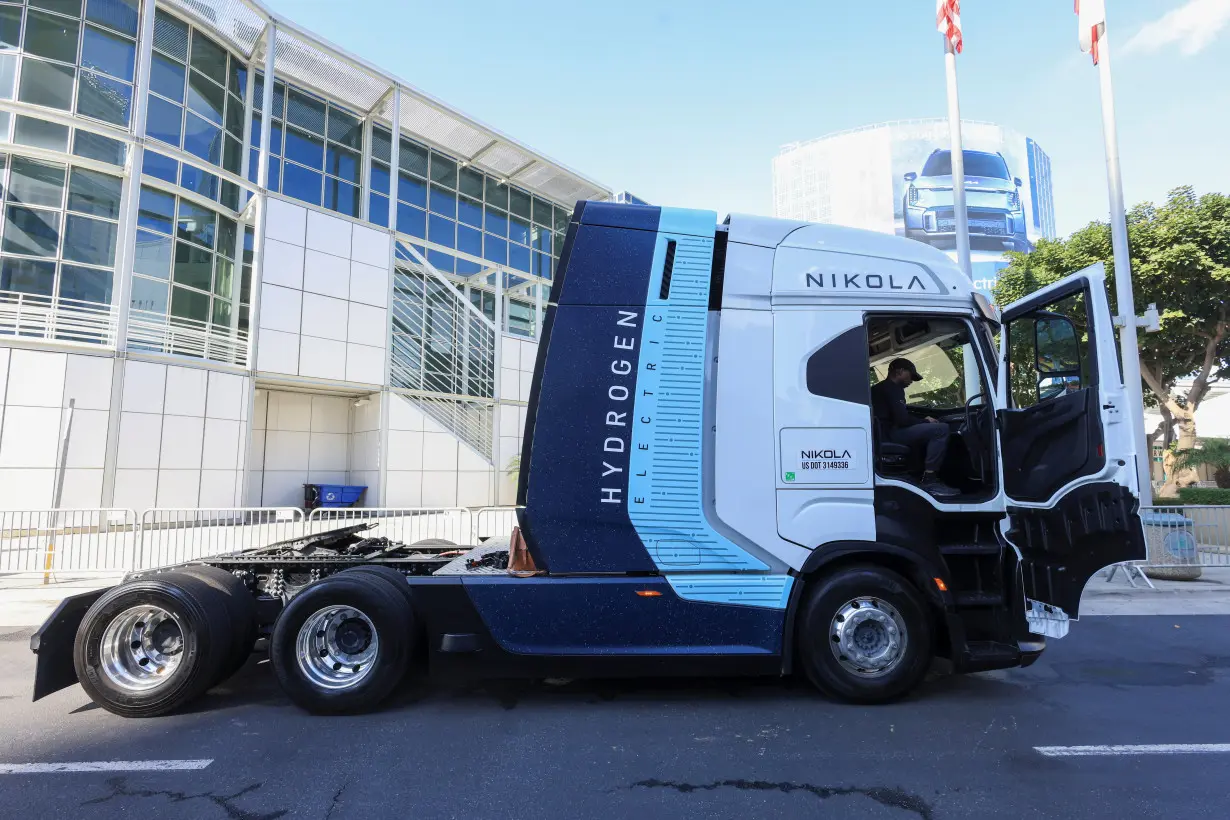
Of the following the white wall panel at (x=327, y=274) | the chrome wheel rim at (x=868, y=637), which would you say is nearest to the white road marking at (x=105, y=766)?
the chrome wheel rim at (x=868, y=637)

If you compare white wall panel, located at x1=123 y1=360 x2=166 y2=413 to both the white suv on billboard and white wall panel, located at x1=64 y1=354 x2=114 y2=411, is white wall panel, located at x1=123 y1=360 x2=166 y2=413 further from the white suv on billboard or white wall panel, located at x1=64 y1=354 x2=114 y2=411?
the white suv on billboard

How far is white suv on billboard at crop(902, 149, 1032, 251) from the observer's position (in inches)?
3403

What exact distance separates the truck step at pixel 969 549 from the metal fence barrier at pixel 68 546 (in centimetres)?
1037

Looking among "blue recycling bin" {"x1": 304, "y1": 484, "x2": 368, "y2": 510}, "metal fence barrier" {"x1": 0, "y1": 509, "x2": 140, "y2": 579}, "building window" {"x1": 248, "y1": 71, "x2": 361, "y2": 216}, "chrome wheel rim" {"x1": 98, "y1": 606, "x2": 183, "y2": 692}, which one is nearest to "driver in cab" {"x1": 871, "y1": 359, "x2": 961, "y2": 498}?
"chrome wheel rim" {"x1": 98, "y1": 606, "x2": 183, "y2": 692}

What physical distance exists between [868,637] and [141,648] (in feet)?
17.0

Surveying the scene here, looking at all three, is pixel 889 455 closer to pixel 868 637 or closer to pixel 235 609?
pixel 868 637

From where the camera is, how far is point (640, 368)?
457 cm

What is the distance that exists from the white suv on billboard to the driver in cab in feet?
301

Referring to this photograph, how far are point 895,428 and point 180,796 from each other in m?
5.02

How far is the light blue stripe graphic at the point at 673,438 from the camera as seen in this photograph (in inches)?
178

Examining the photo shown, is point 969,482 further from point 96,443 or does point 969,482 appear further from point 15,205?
point 15,205

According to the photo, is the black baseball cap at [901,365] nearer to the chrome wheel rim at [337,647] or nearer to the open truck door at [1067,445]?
the open truck door at [1067,445]

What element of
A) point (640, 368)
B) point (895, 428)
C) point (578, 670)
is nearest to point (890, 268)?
point (895, 428)

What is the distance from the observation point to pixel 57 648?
4449 mm
